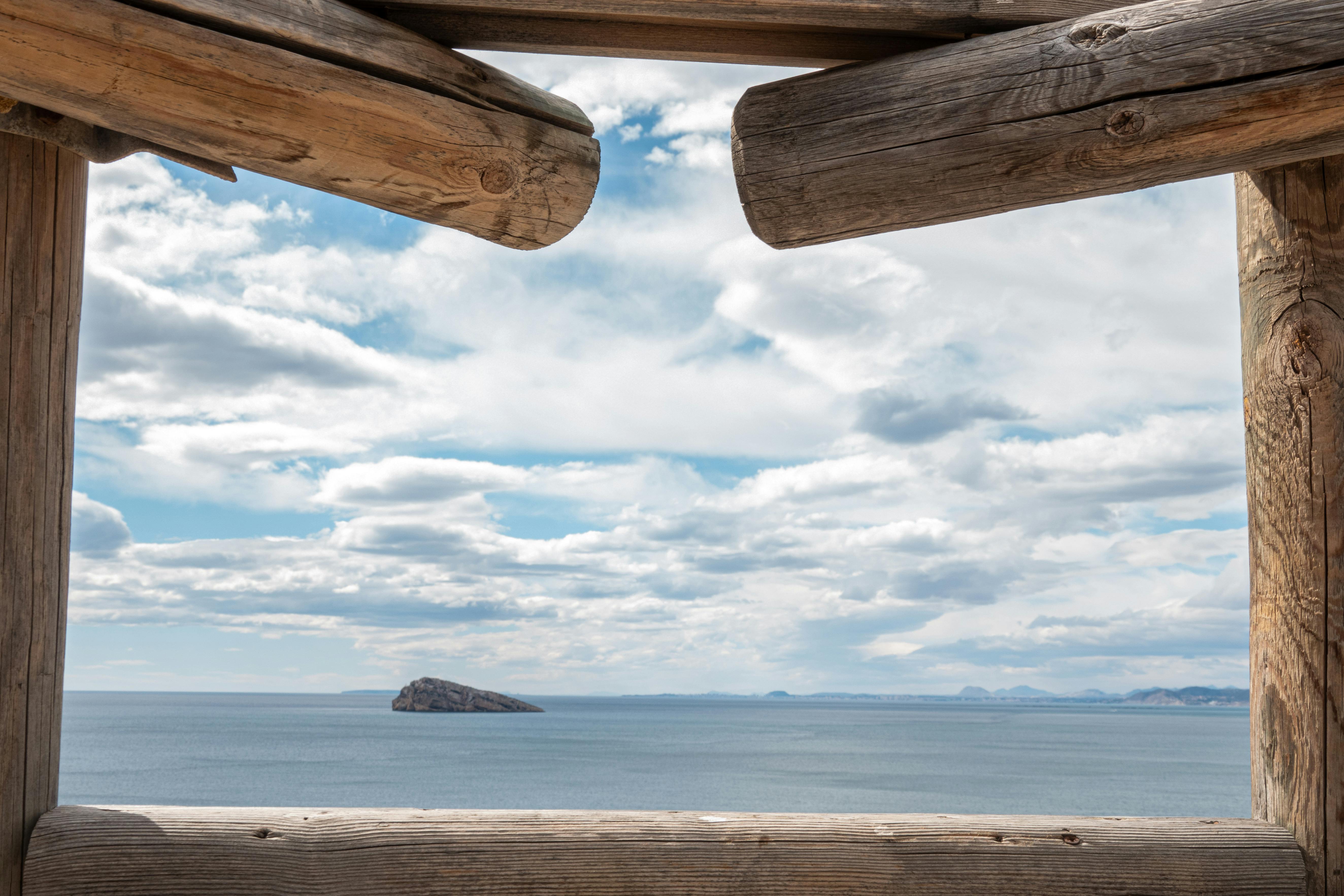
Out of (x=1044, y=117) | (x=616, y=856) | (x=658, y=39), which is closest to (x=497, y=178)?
(x=658, y=39)

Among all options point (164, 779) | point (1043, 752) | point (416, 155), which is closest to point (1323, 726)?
point (416, 155)

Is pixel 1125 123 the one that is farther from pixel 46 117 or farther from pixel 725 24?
pixel 46 117

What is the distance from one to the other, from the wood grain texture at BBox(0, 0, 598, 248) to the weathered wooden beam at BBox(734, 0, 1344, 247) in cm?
45

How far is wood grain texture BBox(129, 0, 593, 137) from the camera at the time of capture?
4.65ft

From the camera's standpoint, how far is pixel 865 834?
185cm

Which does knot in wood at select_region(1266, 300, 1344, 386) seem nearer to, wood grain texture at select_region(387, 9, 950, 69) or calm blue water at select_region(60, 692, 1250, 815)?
wood grain texture at select_region(387, 9, 950, 69)

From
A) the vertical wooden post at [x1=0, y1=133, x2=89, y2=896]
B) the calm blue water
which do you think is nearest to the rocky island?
the calm blue water

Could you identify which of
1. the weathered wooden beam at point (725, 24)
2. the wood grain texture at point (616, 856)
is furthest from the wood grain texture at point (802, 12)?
the wood grain texture at point (616, 856)

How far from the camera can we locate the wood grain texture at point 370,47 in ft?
4.65

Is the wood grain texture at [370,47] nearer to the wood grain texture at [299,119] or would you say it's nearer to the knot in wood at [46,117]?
the wood grain texture at [299,119]

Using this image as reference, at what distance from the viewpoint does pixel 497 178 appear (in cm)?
170

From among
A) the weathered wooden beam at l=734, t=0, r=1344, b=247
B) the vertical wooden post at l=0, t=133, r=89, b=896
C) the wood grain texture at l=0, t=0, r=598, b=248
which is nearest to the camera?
the wood grain texture at l=0, t=0, r=598, b=248

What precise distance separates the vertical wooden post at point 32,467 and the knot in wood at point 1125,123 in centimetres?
213

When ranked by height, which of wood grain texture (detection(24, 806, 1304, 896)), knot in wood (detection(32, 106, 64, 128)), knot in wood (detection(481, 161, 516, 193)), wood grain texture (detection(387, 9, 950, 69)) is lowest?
wood grain texture (detection(24, 806, 1304, 896))
